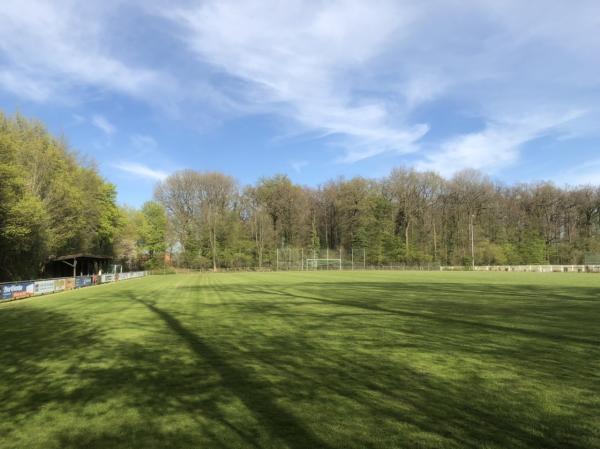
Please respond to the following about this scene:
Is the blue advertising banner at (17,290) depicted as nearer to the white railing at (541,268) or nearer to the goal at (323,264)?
the goal at (323,264)

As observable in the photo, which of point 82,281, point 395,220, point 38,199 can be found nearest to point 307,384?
point 38,199

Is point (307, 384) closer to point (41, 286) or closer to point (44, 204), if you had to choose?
point (41, 286)

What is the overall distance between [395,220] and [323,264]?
18.8 metres

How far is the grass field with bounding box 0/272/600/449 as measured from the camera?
4949 millimetres

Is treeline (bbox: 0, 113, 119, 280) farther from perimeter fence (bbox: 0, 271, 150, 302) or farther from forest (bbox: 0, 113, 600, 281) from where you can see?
forest (bbox: 0, 113, 600, 281)

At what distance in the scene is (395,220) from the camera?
9281cm

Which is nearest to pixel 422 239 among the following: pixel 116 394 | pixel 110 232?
pixel 110 232

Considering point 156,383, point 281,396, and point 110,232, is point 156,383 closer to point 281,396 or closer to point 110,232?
point 281,396

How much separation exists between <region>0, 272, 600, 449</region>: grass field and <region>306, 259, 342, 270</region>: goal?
76.4 meters

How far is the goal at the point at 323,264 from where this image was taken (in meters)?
89.9

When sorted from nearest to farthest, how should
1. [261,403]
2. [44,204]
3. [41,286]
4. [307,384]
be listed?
[261,403]
[307,384]
[41,286]
[44,204]

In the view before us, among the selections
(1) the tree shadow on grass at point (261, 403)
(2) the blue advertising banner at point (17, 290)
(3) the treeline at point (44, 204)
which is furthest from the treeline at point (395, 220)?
(1) the tree shadow on grass at point (261, 403)

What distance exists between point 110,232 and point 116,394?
203ft

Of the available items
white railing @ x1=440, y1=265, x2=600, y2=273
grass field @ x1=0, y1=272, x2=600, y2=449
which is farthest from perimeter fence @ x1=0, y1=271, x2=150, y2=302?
white railing @ x1=440, y1=265, x2=600, y2=273
